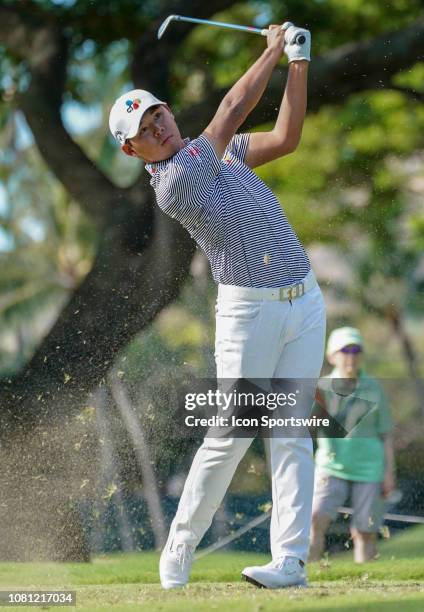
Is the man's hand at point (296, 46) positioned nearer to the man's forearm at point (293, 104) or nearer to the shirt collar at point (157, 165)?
the man's forearm at point (293, 104)

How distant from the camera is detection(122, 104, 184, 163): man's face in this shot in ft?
11.7

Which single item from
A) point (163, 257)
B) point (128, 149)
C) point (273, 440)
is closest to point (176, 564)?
point (273, 440)

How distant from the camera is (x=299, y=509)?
362 cm

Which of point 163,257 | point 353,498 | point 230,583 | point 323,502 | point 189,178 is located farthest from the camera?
point 163,257

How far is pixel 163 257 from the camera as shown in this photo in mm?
6152

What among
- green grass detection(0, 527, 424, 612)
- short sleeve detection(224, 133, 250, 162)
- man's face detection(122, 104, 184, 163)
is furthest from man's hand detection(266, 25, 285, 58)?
green grass detection(0, 527, 424, 612)

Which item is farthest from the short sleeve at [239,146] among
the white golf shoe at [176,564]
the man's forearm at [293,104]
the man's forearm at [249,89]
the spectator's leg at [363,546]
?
the spectator's leg at [363,546]

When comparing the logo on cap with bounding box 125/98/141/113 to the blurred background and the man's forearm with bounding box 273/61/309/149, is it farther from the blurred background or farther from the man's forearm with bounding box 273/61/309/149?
the blurred background

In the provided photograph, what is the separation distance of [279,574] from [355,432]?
5.84ft

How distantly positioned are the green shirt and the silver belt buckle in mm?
1658

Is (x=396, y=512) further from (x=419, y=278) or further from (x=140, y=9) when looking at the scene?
(x=140, y=9)

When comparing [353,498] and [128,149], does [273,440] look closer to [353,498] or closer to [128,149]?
[128,149]

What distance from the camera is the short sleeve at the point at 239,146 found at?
394 centimetres

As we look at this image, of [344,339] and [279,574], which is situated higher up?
[344,339]
